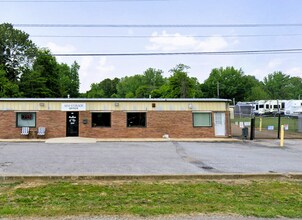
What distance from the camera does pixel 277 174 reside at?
9.38 meters

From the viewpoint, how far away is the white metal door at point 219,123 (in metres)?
23.8

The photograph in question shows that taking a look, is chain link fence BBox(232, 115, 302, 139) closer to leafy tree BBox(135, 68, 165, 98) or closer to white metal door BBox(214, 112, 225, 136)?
white metal door BBox(214, 112, 225, 136)

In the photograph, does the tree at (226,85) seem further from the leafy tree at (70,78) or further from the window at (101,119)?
the window at (101,119)

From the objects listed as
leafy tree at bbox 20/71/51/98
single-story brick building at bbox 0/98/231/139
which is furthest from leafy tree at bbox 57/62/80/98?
single-story brick building at bbox 0/98/231/139

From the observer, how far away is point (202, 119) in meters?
23.7

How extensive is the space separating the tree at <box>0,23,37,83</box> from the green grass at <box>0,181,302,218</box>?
5003 cm

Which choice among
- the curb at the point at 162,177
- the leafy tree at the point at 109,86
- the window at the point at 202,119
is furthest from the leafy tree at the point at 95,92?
the curb at the point at 162,177

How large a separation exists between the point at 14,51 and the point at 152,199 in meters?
54.0

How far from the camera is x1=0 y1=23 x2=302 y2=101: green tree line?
5222cm

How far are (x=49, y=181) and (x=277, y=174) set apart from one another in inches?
267

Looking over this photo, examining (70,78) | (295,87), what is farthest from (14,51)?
(295,87)

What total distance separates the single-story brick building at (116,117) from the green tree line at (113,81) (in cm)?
425

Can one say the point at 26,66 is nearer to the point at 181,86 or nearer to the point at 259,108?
the point at 181,86

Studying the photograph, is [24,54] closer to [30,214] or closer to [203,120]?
[203,120]
